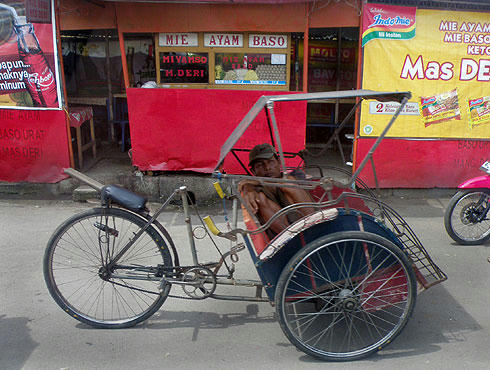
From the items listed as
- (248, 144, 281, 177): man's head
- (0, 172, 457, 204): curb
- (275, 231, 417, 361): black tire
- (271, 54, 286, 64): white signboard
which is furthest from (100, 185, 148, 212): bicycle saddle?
(271, 54, 286, 64): white signboard

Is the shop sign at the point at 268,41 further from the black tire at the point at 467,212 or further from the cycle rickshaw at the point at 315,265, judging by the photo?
the cycle rickshaw at the point at 315,265

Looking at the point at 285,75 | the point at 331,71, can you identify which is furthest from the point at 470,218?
the point at 331,71

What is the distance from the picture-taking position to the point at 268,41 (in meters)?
6.47

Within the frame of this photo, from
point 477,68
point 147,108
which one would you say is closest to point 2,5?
point 147,108

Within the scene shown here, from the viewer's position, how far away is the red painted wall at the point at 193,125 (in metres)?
6.41

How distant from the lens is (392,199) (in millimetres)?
6609

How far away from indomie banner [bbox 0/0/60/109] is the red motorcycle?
5.29 m

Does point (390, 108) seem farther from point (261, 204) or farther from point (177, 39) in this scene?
point (261, 204)

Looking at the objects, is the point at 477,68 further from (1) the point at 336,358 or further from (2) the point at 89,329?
(2) the point at 89,329

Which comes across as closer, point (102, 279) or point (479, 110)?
point (102, 279)

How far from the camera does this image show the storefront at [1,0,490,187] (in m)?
6.16

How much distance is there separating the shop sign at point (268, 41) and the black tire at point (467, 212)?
310cm

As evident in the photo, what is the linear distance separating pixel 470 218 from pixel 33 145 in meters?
5.80

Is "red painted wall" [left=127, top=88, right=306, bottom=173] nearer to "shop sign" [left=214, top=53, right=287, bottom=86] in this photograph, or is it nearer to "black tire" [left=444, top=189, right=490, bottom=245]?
"shop sign" [left=214, top=53, right=287, bottom=86]
